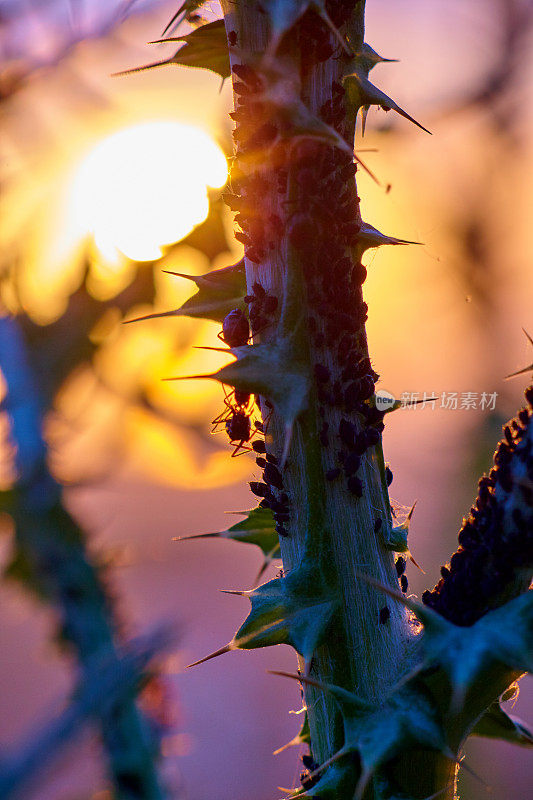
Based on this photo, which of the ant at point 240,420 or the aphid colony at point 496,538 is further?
the ant at point 240,420

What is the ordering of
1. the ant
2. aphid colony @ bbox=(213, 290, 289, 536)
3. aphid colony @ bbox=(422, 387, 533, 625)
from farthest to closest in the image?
the ant → aphid colony @ bbox=(213, 290, 289, 536) → aphid colony @ bbox=(422, 387, 533, 625)

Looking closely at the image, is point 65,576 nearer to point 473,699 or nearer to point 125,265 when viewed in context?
point 125,265

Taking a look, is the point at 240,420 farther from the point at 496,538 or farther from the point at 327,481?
the point at 496,538

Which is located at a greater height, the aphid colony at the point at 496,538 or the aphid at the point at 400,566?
the aphid at the point at 400,566

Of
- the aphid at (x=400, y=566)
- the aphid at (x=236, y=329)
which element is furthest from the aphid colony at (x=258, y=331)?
the aphid at (x=400, y=566)

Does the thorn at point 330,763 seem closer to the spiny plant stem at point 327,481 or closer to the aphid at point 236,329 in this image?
the spiny plant stem at point 327,481

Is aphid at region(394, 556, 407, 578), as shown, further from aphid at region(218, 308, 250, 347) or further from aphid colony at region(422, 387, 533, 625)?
aphid at region(218, 308, 250, 347)

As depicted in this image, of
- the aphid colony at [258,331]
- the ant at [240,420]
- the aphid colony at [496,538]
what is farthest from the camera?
the ant at [240,420]

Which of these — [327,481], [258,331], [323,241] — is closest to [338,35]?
[323,241]

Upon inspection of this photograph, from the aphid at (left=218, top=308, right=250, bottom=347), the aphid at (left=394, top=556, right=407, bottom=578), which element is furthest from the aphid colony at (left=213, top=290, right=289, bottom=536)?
the aphid at (left=394, top=556, right=407, bottom=578)
